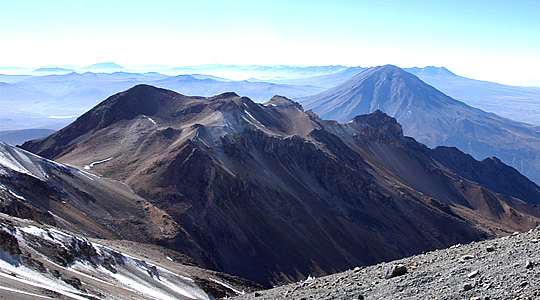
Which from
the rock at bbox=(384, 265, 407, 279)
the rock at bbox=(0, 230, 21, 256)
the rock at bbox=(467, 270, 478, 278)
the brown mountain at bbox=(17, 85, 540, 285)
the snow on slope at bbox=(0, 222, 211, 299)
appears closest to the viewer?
the rock at bbox=(467, 270, 478, 278)

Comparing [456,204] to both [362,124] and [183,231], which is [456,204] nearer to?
[362,124]

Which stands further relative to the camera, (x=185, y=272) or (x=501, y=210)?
(x=501, y=210)

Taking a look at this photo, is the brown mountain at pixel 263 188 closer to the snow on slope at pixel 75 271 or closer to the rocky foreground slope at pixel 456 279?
the snow on slope at pixel 75 271

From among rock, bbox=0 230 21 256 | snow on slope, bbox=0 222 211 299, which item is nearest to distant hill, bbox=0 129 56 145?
snow on slope, bbox=0 222 211 299

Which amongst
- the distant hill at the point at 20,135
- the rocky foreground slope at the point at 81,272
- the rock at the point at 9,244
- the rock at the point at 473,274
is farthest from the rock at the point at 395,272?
the distant hill at the point at 20,135

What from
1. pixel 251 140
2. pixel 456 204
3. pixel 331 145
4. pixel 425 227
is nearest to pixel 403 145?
pixel 456 204

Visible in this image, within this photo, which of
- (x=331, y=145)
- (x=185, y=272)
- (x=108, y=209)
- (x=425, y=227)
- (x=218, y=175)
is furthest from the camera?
(x=331, y=145)

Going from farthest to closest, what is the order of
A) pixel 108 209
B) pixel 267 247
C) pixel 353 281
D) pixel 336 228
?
pixel 336 228 → pixel 267 247 → pixel 108 209 → pixel 353 281

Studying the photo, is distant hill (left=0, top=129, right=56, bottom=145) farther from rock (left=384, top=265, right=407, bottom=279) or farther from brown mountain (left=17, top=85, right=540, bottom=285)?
rock (left=384, top=265, right=407, bottom=279)
